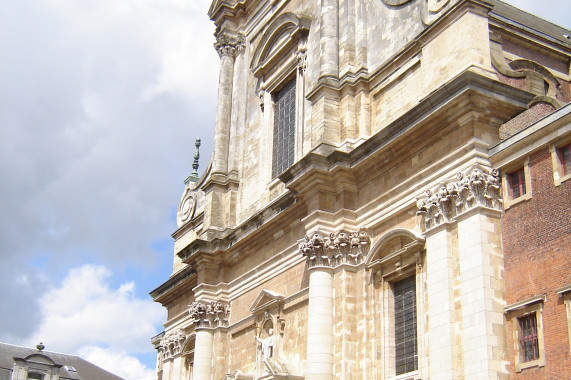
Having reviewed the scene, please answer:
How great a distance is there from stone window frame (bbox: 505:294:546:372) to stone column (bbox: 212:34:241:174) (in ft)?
43.7

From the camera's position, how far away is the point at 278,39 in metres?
24.7

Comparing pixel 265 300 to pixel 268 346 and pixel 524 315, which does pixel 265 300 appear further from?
pixel 524 315

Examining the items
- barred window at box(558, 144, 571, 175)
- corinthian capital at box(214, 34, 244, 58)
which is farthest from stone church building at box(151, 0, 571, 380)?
corinthian capital at box(214, 34, 244, 58)

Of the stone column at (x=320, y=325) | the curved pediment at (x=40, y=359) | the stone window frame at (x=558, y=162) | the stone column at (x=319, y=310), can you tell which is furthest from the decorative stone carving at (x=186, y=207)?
the stone window frame at (x=558, y=162)

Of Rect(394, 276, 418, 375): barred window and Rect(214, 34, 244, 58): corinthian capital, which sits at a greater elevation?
Rect(214, 34, 244, 58): corinthian capital

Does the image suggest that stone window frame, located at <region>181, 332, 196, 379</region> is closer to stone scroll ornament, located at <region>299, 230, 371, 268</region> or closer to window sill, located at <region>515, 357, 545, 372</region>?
stone scroll ornament, located at <region>299, 230, 371, 268</region>

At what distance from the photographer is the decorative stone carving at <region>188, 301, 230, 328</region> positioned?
76.7 feet

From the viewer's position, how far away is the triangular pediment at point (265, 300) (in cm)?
2050

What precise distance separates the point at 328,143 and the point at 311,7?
559 centimetres

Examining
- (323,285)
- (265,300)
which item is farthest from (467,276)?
(265,300)

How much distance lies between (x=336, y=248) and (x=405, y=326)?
2.48 meters

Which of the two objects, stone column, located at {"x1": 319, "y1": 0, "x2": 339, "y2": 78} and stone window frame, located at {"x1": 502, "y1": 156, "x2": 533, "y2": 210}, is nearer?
stone window frame, located at {"x1": 502, "y1": 156, "x2": 533, "y2": 210}

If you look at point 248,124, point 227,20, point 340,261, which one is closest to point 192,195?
point 248,124

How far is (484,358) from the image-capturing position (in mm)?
13680
